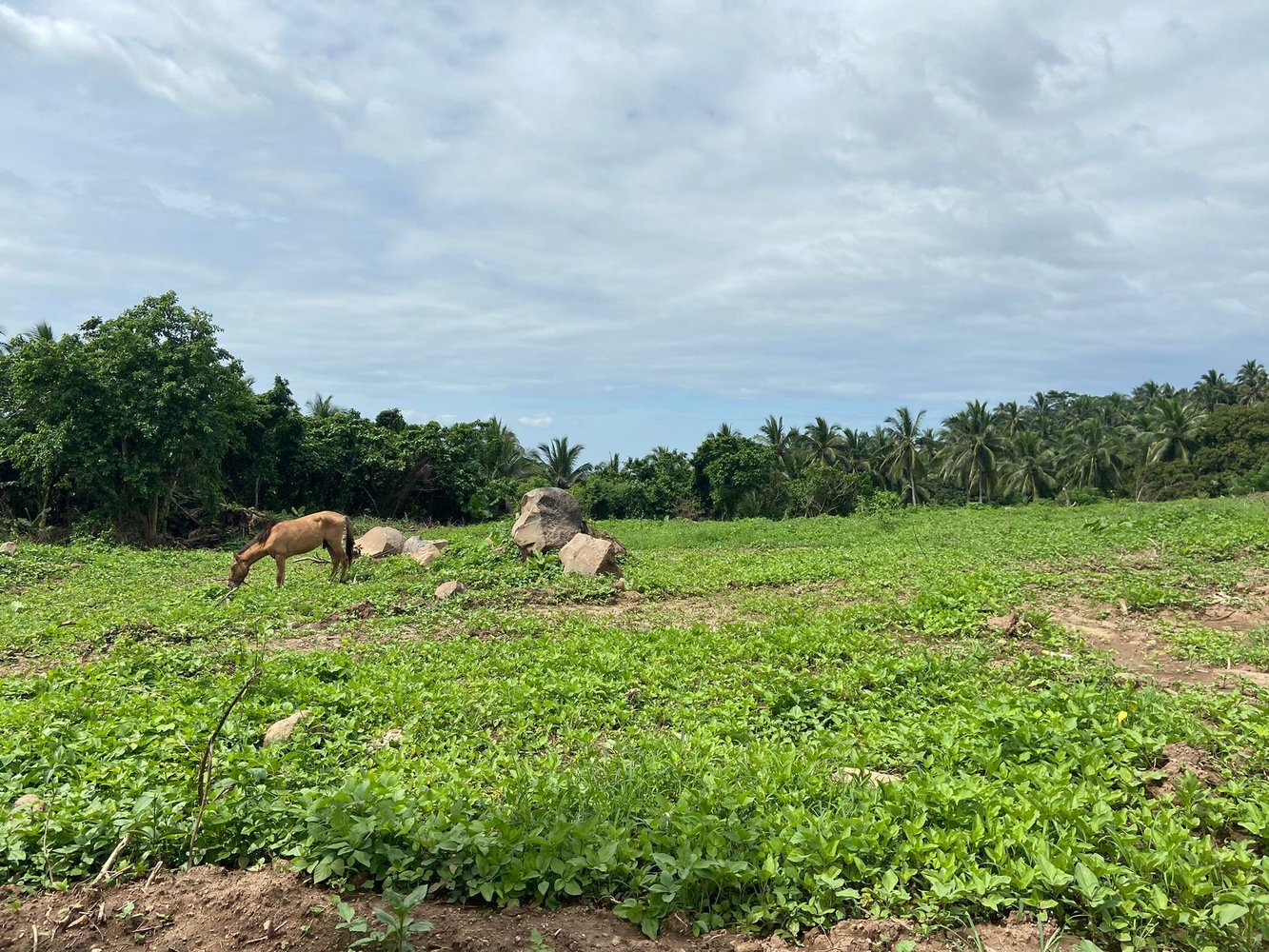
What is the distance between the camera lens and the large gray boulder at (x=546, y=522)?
14.7 m

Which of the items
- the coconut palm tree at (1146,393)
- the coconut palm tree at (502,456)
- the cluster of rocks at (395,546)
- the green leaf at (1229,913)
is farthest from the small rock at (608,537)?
the coconut palm tree at (1146,393)

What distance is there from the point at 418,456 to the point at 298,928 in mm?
31171

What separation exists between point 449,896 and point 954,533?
1888 centimetres

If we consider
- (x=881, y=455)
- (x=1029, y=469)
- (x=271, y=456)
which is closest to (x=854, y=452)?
(x=881, y=455)

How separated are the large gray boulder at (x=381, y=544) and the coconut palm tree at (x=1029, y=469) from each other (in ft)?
140

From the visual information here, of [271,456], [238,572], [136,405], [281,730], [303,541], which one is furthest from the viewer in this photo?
[271,456]

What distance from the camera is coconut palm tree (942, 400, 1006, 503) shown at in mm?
50188

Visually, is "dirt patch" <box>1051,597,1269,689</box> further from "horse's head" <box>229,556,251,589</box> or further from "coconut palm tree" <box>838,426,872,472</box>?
"coconut palm tree" <box>838,426,872,472</box>

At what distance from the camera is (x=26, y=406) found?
68.4ft

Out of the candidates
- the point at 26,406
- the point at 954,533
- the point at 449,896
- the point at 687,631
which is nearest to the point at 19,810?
the point at 449,896

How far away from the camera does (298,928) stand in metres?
3.14

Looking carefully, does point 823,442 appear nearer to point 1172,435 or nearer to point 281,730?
point 1172,435

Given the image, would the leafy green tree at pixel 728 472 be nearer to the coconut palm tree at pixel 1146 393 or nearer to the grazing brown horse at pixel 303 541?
the grazing brown horse at pixel 303 541

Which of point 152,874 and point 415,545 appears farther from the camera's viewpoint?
point 415,545
